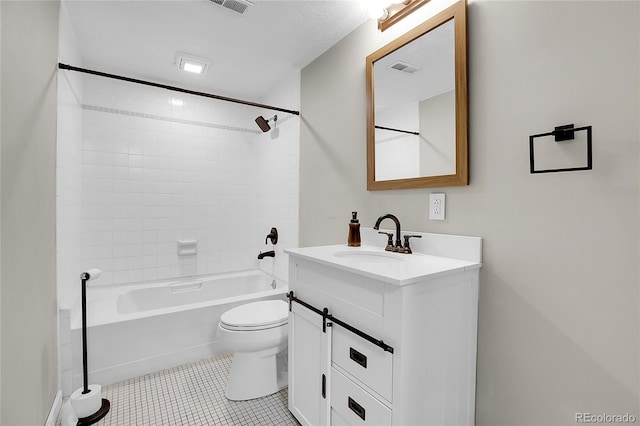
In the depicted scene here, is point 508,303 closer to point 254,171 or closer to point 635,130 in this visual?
point 635,130

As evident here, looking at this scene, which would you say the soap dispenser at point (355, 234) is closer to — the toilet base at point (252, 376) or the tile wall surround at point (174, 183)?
the toilet base at point (252, 376)

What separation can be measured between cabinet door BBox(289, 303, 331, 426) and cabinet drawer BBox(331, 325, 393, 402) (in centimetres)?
6

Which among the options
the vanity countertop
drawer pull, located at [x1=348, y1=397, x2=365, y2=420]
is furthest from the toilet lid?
drawer pull, located at [x1=348, y1=397, x2=365, y2=420]

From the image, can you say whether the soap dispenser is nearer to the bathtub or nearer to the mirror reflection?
the mirror reflection

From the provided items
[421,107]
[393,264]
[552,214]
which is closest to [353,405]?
[393,264]

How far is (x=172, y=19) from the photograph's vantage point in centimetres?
192

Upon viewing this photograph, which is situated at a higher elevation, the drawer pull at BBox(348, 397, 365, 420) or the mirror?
the mirror

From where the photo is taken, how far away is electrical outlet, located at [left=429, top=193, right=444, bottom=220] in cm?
145

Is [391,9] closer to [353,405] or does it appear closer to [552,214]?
[552,214]

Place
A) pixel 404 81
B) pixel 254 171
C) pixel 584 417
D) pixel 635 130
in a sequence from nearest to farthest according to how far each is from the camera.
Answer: pixel 635 130, pixel 584 417, pixel 404 81, pixel 254 171

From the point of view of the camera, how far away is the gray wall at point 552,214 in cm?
94

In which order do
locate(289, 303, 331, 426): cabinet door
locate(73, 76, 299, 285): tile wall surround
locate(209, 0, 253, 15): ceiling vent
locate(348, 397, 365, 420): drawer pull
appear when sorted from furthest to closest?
locate(73, 76, 299, 285): tile wall surround
locate(209, 0, 253, 15): ceiling vent
locate(289, 303, 331, 426): cabinet door
locate(348, 397, 365, 420): drawer pull

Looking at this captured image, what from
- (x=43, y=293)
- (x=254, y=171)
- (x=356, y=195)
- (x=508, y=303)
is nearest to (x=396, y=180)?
(x=356, y=195)

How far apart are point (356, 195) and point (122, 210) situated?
213 cm
